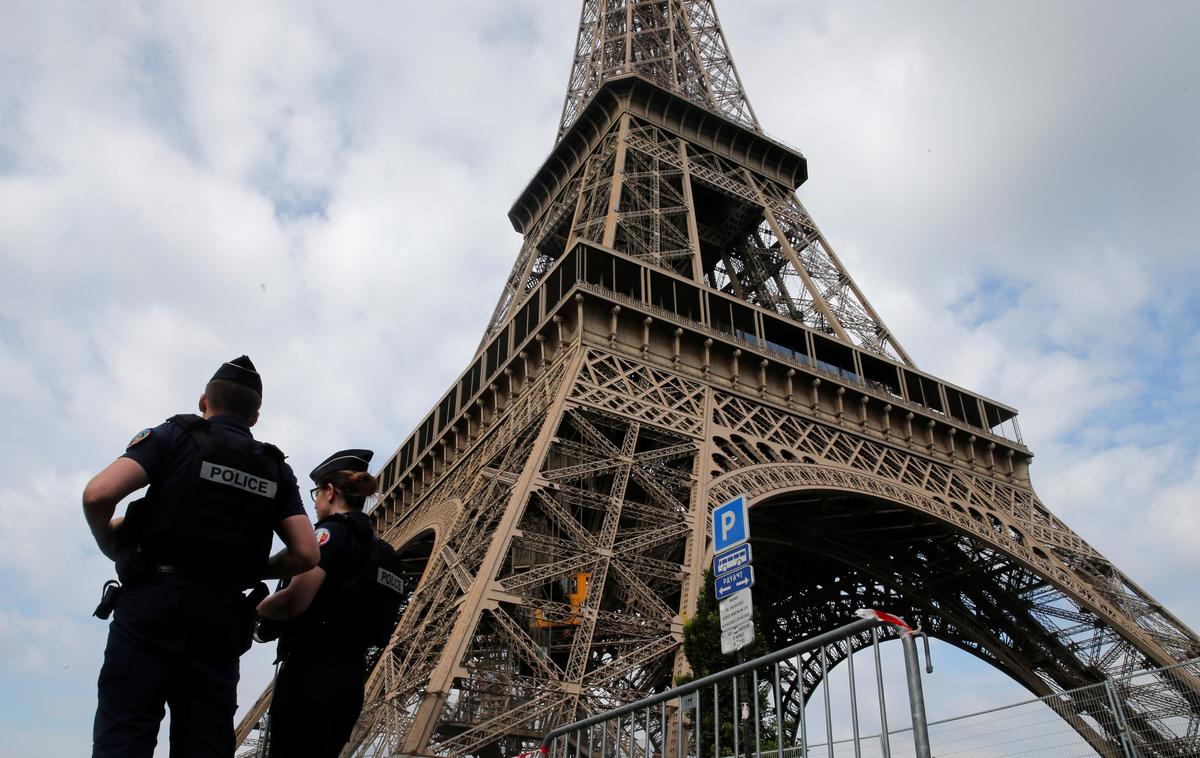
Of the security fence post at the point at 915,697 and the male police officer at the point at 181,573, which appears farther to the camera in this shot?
the security fence post at the point at 915,697

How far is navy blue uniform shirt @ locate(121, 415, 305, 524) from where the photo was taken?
10.4 ft

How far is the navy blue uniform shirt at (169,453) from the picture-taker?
3.17 meters

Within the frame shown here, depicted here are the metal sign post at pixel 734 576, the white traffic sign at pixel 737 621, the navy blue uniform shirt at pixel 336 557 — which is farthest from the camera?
the metal sign post at pixel 734 576

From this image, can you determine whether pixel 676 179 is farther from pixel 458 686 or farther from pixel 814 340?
pixel 458 686

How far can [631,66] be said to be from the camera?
3341 centimetres

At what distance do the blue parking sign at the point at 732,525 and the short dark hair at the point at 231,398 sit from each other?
548cm

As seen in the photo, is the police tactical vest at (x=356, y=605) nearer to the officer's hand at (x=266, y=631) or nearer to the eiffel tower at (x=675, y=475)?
the officer's hand at (x=266, y=631)

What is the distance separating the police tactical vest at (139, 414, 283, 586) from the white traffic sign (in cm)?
504

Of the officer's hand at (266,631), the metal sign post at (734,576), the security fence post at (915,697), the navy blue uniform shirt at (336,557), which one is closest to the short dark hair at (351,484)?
the navy blue uniform shirt at (336,557)

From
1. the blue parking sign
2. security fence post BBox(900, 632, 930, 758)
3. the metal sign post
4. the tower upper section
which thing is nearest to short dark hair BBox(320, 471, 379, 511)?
security fence post BBox(900, 632, 930, 758)

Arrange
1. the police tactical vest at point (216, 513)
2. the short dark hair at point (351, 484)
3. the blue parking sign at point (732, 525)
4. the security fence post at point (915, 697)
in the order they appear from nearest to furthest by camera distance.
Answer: the police tactical vest at point (216, 513) → the security fence post at point (915, 697) → the short dark hair at point (351, 484) → the blue parking sign at point (732, 525)

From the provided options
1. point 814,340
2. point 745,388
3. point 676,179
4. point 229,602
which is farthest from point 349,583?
point 676,179

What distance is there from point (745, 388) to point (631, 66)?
16.3 metres

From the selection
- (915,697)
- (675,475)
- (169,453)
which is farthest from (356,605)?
(675,475)
